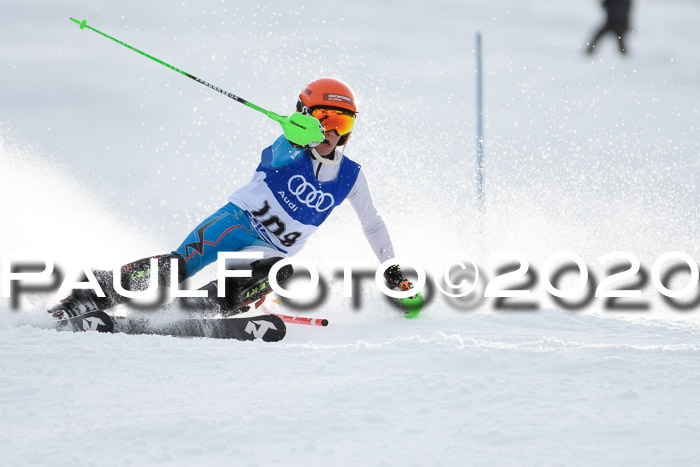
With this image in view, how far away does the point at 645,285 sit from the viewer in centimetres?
611

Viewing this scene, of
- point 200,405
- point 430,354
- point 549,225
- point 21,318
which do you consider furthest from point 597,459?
point 549,225

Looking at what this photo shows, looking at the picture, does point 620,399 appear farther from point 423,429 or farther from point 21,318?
point 21,318

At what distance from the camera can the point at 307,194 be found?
14.2ft

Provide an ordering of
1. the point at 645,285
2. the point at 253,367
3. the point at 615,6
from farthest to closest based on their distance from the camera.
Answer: the point at 615,6 → the point at 645,285 → the point at 253,367

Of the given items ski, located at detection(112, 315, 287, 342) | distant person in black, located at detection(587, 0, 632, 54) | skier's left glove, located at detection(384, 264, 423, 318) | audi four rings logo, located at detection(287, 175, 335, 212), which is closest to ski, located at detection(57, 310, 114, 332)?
ski, located at detection(112, 315, 287, 342)

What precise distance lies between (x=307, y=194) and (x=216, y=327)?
93cm

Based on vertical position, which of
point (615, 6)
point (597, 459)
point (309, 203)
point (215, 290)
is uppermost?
point (615, 6)

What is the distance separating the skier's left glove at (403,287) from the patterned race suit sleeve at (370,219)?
0.36ft

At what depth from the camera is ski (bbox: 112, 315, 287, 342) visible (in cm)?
370

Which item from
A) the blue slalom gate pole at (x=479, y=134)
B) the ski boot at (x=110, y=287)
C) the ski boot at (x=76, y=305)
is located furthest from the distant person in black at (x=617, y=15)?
the ski boot at (x=76, y=305)

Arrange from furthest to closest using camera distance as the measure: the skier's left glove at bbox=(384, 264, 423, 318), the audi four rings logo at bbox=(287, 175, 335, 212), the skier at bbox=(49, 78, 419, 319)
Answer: the skier's left glove at bbox=(384, 264, 423, 318), the audi four rings logo at bbox=(287, 175, 335, 212), the skier at bbox=(49, 78, 419, 319)

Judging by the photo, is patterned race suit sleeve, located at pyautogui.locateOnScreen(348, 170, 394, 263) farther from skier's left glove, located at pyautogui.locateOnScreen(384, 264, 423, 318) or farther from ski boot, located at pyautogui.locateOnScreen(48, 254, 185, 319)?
ski boot, located at pyautogui.locateOnScreen(48, 254, 185, 319)

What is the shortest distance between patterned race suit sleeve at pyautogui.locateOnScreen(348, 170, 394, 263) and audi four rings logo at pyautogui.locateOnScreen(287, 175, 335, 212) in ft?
0.82

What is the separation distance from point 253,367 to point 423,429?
85cm
